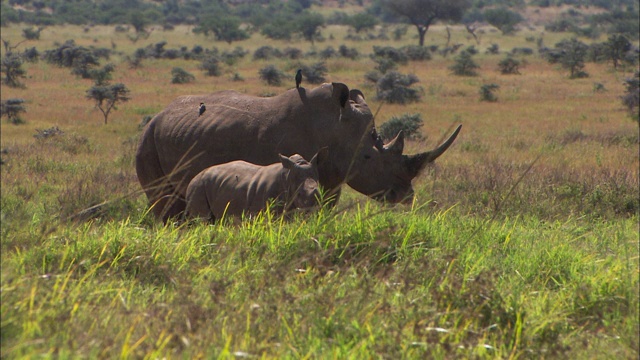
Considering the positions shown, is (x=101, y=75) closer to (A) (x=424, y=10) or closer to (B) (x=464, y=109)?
(B) (x=464, y=109)

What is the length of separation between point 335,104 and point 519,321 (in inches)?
152

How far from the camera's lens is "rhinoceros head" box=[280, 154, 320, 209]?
20.6 ft

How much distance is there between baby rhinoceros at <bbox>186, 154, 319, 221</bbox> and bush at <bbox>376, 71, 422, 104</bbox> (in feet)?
65.0

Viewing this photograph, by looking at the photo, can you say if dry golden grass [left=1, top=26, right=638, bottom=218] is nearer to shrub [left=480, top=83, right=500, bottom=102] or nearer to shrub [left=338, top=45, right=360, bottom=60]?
shrub [left=480, top=83, right=500, bottom=102]

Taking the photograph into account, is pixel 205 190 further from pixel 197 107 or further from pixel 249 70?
pixel 249 70

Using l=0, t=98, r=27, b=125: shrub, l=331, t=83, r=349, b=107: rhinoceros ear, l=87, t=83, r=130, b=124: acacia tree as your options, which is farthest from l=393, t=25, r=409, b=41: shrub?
l=331, t=83, r=349, b=107: rhinoceros ear

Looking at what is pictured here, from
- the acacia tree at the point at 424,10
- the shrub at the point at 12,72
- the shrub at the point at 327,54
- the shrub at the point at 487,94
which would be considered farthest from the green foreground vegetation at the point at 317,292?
the acacia tree at the point at 424,10

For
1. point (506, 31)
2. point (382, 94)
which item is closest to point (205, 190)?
point (382, 94)

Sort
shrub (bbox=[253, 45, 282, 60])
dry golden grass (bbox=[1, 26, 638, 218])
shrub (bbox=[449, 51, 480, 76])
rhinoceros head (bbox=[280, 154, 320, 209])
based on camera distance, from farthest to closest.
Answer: shrub (bbox=[253, 45, 282, 60]) < shrub (bbox=[449, 51, 480, 76]) < dry golden grass (bbox=[1, 26, 638, 218]) < rhinoceros head (bbox=[280, 154, 320, 209])

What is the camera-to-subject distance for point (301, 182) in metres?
6.38

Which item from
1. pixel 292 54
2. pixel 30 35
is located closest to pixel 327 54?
pixel 292 54

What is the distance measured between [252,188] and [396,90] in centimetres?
2167

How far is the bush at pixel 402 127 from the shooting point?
19.4m

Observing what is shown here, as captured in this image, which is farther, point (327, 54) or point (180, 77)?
point (327, 54)
